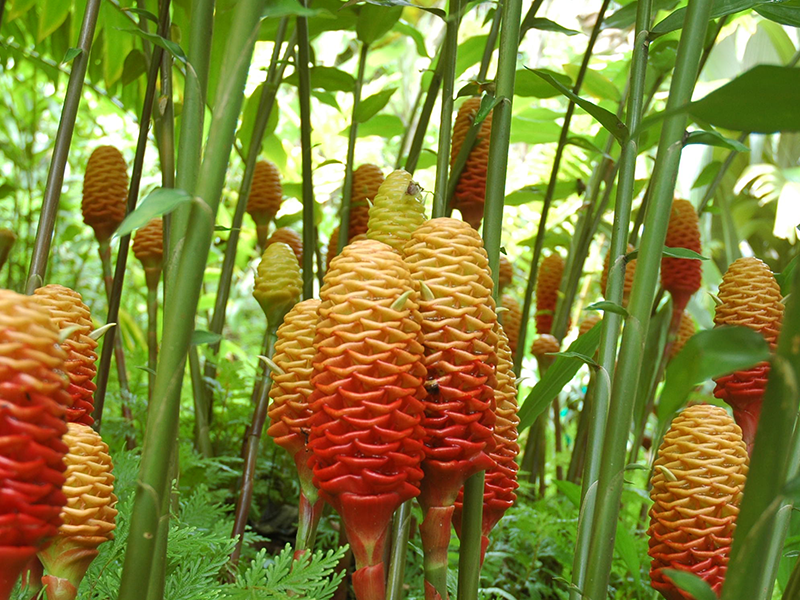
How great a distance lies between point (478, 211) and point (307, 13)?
431 millimetres

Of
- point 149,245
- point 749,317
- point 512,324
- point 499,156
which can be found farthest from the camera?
point 512,324

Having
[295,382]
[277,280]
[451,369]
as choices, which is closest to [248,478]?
[277,280]

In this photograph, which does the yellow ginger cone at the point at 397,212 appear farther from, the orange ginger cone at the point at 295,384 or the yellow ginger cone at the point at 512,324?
the yellow ginger cone at the point at 512,324

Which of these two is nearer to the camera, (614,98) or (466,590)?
(466,590)

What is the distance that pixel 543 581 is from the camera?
3.35 feet

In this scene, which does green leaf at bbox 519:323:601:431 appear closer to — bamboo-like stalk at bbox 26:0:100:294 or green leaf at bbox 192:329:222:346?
green leaf at bbox 192:329:222:346

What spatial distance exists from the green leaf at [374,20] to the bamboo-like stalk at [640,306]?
51 centimetres

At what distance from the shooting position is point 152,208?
322 mm

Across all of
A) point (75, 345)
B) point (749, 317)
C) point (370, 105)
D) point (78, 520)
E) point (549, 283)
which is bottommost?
point (78, 520)

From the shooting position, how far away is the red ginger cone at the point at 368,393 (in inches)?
14.8

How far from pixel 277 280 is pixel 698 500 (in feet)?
1.45

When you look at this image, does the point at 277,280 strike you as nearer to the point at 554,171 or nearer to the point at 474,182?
the point at 474,182

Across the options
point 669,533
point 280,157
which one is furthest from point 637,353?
point 280,157

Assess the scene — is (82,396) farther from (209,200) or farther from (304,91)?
(304,91)
